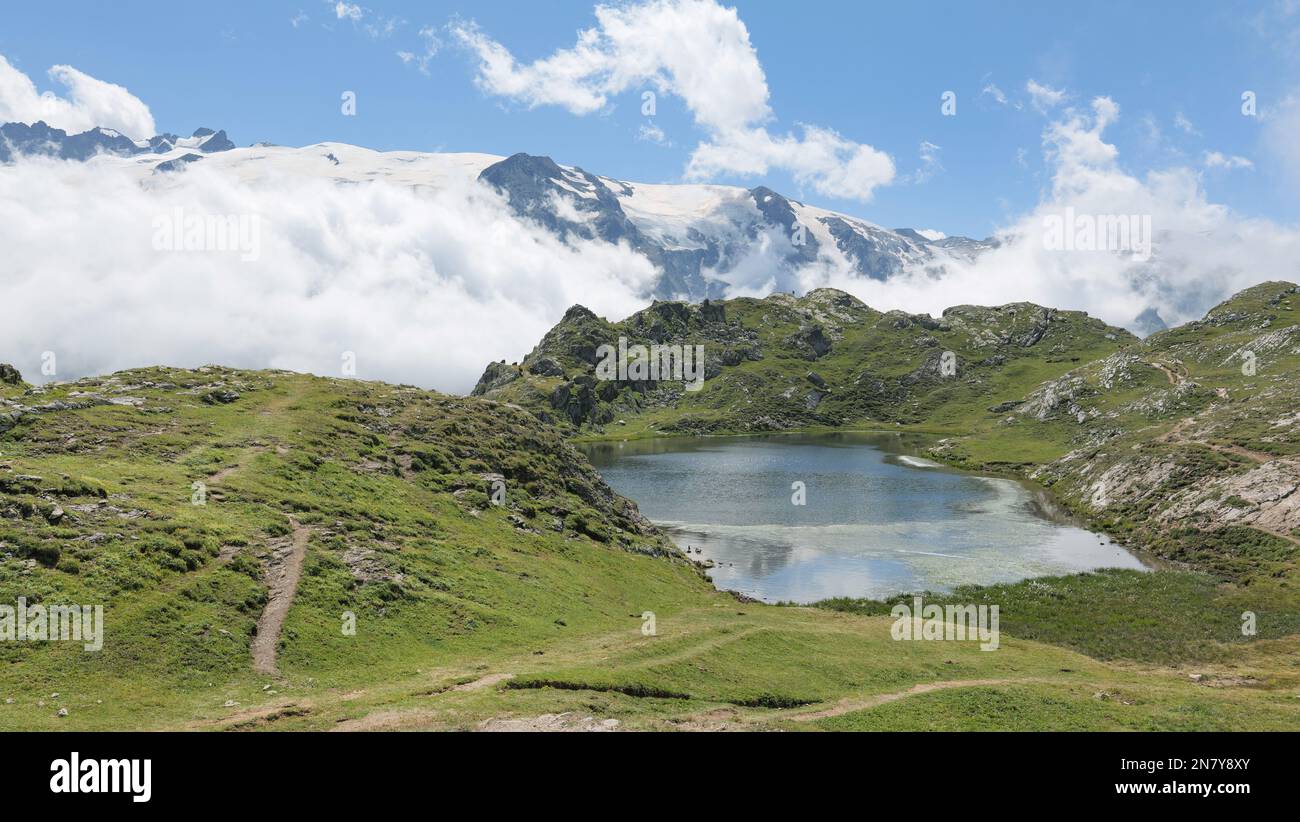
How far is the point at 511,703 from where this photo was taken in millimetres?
30734

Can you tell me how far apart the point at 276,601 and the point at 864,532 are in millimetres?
95474

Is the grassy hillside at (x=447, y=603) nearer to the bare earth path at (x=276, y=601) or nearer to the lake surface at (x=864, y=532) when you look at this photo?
the bare earth path at (x=276, y=601)

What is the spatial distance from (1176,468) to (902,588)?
240 feet

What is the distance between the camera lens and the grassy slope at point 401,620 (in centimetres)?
3147

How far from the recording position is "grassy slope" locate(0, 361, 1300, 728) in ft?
103

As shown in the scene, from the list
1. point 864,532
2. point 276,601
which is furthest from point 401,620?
point 864,532

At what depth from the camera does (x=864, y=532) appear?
11450 centimetres

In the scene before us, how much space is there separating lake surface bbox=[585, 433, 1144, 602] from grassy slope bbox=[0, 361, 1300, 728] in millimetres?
15930

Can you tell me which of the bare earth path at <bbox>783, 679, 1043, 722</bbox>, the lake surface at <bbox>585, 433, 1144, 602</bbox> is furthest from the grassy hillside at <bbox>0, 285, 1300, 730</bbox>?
the lake surface at <bbox>585, 433, 1144, 602</bbox>

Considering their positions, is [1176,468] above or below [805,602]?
above
